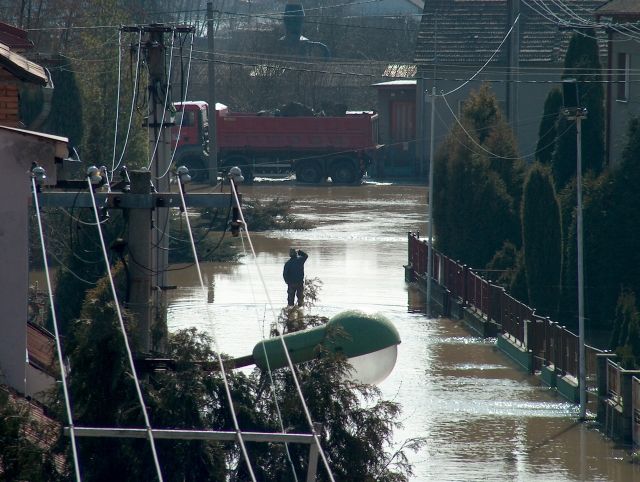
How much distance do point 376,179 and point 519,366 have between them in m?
27.2

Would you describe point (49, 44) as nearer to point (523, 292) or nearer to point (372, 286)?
point (372, 286)

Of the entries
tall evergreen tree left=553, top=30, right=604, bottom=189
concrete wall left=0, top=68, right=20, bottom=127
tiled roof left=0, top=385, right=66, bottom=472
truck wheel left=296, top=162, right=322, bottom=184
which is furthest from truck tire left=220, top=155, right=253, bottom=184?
tiled roof left=0, top=385, right=66, bottom=472

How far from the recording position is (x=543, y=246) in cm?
2027

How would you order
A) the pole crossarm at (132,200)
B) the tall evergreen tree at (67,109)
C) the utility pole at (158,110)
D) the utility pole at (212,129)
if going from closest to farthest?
the pole crossarm at (132,200) → the utility pole at (158,110) → the tall evergreen tree at (67,109) → the utility pole at (212,129)

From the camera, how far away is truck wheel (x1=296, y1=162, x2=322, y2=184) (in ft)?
143

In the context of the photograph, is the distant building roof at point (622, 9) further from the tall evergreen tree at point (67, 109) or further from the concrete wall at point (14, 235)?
the concrete wall at point (14, 235)

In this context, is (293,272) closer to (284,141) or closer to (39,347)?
(39,347)

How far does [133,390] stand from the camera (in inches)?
318

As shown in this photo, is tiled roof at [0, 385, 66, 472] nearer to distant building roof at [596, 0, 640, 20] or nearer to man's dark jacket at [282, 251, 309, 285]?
man's dark jacket at [282, 251, 309, 285]

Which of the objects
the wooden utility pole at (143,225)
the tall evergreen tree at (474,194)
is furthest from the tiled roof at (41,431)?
the tall evergreen tree at (474,194)

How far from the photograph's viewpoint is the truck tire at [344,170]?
142 feet

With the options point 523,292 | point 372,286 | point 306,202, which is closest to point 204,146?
point 306,202

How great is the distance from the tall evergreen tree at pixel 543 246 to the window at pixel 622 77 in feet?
21.6

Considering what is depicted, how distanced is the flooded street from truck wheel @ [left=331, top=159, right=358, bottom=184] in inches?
342
